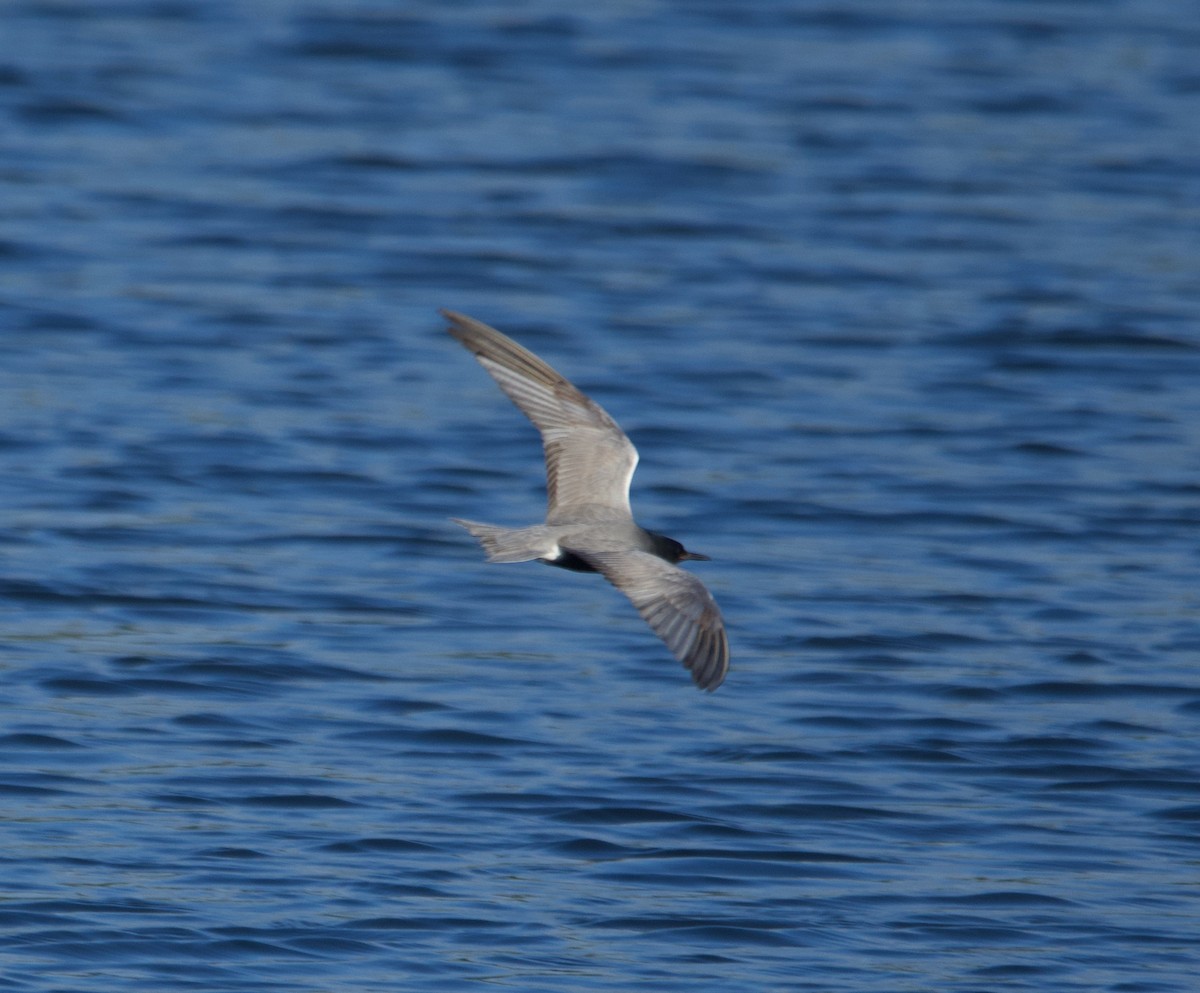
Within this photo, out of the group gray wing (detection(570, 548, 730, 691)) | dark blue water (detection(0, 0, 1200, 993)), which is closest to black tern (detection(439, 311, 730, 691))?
gray wing (detection(570, 548, 730, 691))

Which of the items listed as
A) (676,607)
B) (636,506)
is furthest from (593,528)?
(636,506)

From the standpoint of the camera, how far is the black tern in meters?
6.02

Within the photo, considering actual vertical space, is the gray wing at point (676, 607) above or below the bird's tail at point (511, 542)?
below

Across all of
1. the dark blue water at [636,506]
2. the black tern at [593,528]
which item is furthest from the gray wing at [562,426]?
the dark blue water at [636,506]

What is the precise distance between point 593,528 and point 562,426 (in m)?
0.76

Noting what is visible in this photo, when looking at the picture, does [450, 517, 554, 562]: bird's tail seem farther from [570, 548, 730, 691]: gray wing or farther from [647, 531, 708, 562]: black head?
[647, 531, 708, 562]: black head

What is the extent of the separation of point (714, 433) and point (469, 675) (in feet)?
10.9

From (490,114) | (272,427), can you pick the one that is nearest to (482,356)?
(272,427)

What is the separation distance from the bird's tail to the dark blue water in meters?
1.01

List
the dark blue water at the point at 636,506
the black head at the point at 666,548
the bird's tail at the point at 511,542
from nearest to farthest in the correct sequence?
1. the bird's tail at the point at 511,542
2. the dark blue water at the point at 636,506
3. the black head at the point at 666,548

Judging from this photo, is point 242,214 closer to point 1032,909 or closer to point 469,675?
point 469,675

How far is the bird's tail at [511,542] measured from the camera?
626 cm

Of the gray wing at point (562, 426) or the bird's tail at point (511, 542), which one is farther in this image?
the gray wing at point (562, 426)

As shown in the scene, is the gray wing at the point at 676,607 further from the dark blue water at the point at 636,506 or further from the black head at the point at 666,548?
the dark blue water at the point at 636,506
